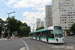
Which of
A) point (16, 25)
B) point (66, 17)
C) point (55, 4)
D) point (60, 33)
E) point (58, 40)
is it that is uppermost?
point (55, 4)

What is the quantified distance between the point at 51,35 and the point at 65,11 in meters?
57.5

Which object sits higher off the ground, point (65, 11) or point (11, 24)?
point (65, 11)

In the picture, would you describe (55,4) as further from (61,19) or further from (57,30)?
(57,30)

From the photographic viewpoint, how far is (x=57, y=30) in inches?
629

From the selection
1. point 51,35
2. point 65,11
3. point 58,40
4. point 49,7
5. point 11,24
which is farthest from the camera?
point 49,7

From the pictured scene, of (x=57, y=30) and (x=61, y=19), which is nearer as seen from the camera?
(x=57, y=30)

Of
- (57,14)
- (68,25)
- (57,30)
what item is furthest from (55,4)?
(57,30)

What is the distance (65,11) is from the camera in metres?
70.2

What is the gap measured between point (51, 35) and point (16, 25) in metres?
47.8

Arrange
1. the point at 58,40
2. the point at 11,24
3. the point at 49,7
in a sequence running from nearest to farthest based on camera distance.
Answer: the point at 58,40 < the point at 11,24 < the point at 49,7

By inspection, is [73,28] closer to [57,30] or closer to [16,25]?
[16,25]

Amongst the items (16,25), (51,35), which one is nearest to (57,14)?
(16,25)

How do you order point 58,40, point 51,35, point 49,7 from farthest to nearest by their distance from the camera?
point 49,7 → point 51,35 → point 58,40

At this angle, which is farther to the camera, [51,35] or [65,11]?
[65,11]
